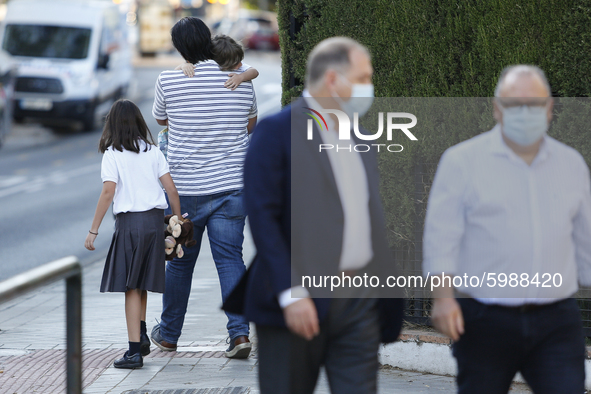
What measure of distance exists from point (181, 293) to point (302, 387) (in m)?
2.54

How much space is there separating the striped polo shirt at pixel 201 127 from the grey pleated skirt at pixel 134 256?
367 millimetres

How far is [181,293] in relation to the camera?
5242mm

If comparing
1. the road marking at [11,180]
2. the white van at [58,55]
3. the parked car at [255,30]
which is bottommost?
the road marking at [11,180]

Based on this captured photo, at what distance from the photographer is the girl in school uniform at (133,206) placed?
4883 mm

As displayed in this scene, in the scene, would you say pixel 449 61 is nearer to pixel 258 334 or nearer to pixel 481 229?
pixel 481 229

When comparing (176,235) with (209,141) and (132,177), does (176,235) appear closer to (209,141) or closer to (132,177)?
(132,177)

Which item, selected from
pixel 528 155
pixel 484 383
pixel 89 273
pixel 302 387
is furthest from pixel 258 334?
pixel 89 273

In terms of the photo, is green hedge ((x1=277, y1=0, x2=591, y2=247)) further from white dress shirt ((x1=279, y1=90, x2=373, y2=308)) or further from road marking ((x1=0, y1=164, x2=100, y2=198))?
road marking ((x1=0, y1=164, x2=100, y2=198))

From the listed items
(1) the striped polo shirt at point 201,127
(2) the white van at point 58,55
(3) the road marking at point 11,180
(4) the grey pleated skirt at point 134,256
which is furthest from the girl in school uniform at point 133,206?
(2) the white van at point 58,55

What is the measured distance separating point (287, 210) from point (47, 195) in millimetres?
12163

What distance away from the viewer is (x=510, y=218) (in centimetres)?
281

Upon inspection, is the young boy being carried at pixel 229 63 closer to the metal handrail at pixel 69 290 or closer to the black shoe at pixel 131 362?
the black shoe at pixel 131 362

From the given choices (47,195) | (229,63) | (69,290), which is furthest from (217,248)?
(47,195)

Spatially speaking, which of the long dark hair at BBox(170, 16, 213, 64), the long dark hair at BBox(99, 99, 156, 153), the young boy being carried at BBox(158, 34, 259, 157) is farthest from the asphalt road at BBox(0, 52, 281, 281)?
the long dark hair at BBox(99, 99, 156, 153)
